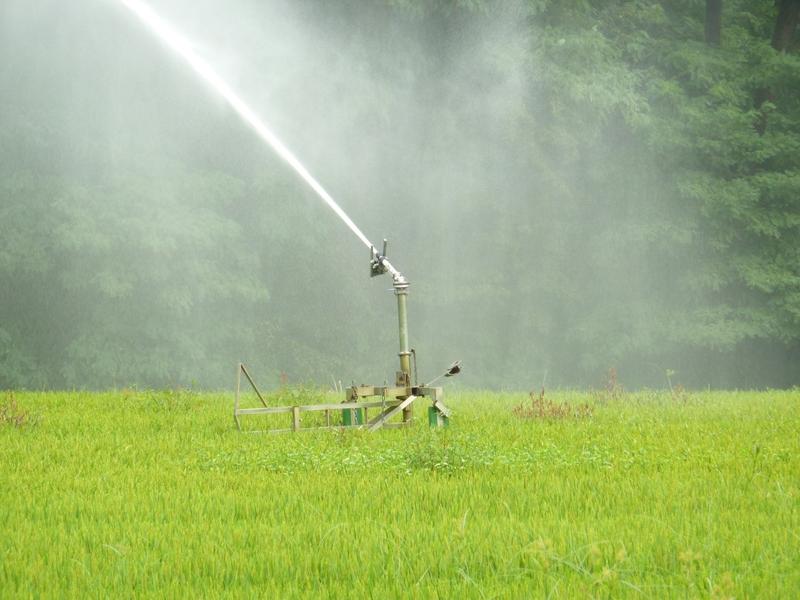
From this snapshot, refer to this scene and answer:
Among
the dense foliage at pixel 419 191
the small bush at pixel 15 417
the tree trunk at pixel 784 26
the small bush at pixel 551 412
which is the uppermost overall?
the tree trunk at pixel 784 26

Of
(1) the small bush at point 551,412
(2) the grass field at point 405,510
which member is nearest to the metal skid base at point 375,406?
(2) the grass field at point 405,510

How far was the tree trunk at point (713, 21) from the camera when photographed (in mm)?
24312

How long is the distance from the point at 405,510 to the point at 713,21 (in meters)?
21.8

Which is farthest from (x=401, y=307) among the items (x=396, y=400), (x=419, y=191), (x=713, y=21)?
(x=713, y=21)

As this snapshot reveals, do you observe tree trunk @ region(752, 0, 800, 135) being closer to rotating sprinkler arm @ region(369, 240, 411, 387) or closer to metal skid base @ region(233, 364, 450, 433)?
rotating sprinkler arm @ region(369, 240, 411, 387)

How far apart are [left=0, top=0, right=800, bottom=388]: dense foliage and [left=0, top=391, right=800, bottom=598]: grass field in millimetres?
10014

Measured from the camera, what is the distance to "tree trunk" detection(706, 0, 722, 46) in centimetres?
2431

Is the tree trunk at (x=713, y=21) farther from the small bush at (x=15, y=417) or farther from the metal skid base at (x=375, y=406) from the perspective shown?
the small bush at (x=15, y=417)

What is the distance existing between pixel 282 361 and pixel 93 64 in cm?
736

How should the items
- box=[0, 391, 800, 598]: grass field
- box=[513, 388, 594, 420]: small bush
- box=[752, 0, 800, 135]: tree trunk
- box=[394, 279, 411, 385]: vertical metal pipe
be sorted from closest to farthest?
box=[0, 391, 800, 598]: grass field < box=[394, 279, 411, 385]: vertical metal pipe < box=[513, 388, 594, 420]: small bush < box=[752, 0, 800, 135]: tree trunk

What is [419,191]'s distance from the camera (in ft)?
74.9

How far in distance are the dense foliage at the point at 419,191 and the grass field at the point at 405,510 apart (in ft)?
32.9

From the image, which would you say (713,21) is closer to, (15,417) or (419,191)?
(419,191)

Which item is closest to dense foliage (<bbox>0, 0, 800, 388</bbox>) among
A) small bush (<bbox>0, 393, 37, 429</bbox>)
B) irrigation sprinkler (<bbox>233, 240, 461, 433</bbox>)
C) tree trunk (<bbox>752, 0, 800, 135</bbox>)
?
tree trunk (<bbox>752, 0, 800, 135</bbox>)
